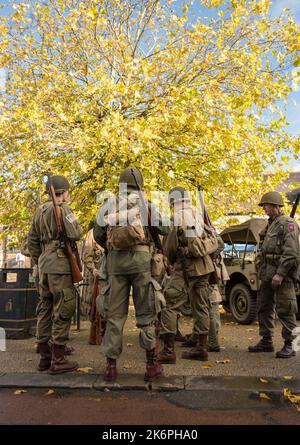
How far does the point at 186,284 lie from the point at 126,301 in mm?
1092

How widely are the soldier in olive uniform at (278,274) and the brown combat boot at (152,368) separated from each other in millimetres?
1743

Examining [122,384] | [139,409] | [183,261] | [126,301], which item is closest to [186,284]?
[183,261]

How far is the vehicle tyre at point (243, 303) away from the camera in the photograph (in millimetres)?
8086

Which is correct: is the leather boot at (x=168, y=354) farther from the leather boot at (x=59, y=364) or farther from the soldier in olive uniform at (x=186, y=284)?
the leather boot at (x=59, y=364)

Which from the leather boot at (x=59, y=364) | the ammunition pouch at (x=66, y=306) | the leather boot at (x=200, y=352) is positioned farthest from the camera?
the leather boot at (x=200, y=352)

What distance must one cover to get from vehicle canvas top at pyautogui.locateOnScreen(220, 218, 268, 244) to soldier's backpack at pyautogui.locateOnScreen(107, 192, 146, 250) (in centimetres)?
503

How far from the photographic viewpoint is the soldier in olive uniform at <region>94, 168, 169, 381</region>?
4121 millimetres

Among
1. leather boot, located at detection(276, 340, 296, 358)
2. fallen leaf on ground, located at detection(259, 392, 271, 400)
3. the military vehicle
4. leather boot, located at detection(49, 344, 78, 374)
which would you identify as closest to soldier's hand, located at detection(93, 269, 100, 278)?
leather boot, located at detection(49, 344, 78, 374)

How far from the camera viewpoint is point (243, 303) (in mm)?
8422

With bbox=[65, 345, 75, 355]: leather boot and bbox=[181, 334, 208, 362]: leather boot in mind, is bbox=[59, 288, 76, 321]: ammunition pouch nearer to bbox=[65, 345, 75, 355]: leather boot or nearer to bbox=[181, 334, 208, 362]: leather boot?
bbox=[65, 345, 75, 355]: leather boot

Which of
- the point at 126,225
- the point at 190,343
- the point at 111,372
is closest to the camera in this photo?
the point at 111,372

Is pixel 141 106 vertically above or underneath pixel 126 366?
above

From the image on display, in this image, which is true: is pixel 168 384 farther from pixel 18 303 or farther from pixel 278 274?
pixel 18 303

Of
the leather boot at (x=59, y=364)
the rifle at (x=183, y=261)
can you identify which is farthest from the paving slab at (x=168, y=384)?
the rifle at (x=183, y=261)
